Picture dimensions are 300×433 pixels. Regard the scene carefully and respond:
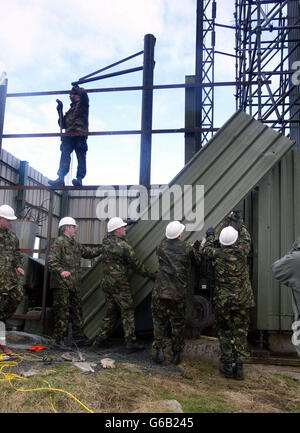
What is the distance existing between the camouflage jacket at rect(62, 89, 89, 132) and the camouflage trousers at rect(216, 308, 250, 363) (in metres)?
4.20

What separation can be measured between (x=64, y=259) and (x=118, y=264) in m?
0.89

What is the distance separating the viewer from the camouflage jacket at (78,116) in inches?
286

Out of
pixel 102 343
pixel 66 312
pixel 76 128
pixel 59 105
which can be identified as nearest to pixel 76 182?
pixel 76 128

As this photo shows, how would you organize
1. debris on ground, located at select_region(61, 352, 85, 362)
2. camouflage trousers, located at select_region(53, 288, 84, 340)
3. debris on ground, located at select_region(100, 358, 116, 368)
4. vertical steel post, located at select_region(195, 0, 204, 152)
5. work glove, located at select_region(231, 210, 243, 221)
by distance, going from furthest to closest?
vertical steel post, located at select_region(195, 0, 204, 152) < camouflage trousers, located at select_region(53, 288, 84, 340) < work glove, located at select_region(231, 210, 243, 221) < debris on ground, located at select_region(61, 352, 85, 362) < debris on ground, located at select_region(100, 358, 116, 368)

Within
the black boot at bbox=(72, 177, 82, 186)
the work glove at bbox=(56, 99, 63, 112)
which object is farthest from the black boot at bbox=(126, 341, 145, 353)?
the work glove at bbox=(56, 99, 63, 112)

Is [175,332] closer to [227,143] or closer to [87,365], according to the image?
Result: [87,365]

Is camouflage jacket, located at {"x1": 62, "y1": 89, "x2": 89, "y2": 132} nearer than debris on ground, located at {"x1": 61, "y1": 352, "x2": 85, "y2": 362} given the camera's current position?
No

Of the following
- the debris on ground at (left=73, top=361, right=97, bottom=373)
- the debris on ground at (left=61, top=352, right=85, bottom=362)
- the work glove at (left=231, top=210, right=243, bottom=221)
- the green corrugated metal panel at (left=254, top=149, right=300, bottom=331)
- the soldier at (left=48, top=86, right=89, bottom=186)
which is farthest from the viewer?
the soldier at (left=48, top=86, right=89, bottom=186)

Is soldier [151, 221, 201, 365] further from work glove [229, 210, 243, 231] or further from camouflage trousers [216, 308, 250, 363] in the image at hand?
work glove [229, 210, 243, 231]

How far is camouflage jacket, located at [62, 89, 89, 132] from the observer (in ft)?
23.8

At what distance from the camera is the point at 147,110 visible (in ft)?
22.2

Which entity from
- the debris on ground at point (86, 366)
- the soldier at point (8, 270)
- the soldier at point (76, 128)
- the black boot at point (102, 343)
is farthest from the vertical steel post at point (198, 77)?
the debris on ground at point (86, 366)

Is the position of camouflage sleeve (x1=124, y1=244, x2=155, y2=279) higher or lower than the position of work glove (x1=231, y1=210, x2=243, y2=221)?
lower

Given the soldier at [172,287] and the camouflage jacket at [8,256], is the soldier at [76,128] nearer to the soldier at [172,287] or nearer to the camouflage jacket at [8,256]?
the camouflage jacket at [8,256]
